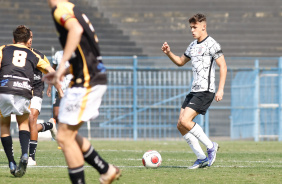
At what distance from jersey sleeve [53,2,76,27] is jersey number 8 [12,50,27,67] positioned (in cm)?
225

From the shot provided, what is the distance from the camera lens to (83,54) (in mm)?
5309

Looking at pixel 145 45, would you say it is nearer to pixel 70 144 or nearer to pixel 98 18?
pixel 98 18

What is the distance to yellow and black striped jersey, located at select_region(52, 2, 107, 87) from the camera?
5262 mm

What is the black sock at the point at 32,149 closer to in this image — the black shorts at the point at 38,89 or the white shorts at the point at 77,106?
the black shorts at the point at 38,89

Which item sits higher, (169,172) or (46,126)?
(46,126)

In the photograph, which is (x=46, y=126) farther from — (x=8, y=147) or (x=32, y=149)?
(x=8, y=147)

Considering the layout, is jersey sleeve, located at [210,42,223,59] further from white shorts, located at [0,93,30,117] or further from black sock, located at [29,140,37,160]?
black sock, located at [29,140,37,160]

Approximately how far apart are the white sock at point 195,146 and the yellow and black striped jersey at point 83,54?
135 inches

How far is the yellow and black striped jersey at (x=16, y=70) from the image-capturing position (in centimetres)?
735

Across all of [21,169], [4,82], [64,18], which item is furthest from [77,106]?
[4,82]

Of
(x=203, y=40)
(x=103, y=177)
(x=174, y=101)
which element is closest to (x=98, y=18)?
(x=174, y=101)

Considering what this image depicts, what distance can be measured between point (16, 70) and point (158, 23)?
1772 centimetres

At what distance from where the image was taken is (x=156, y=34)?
80.4 feet

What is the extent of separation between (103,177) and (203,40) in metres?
3.68
